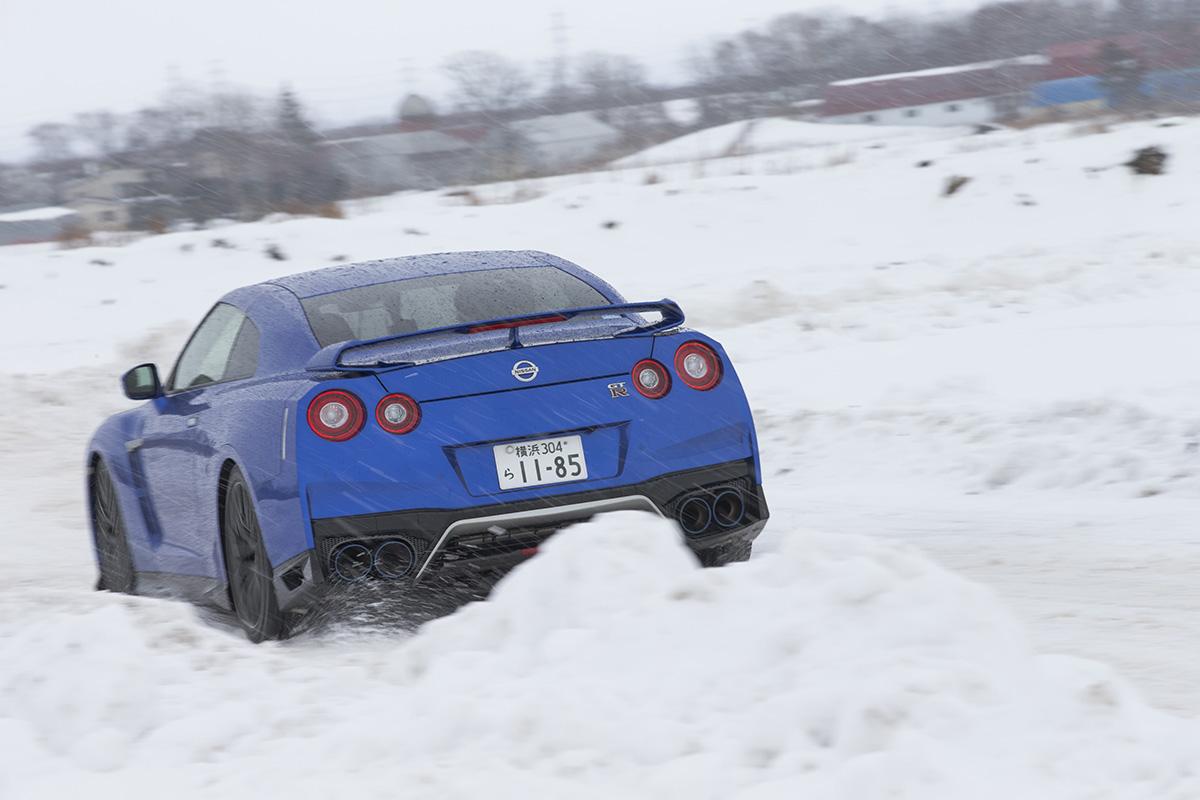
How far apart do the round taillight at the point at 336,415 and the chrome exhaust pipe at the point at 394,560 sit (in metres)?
0.38

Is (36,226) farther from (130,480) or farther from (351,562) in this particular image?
(351,562)

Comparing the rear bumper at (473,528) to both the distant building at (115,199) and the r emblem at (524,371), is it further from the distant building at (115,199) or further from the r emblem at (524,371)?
the distant building at (115,199)

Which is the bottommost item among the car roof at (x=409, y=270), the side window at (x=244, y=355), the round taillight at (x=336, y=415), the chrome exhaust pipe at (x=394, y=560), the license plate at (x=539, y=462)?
the chrome exhaust pipe at (x=394, y=560)

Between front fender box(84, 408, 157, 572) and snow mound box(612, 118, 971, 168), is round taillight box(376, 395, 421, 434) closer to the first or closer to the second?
front fender box(84, 408, 157, 572)

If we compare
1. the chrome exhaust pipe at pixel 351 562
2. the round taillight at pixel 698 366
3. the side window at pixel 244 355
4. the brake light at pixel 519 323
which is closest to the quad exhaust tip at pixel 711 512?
the round taillight at pixel 698 366

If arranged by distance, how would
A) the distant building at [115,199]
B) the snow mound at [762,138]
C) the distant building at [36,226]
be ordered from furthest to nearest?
the snow mound at [762,138], the distant building at [115,199], the distant building at [36,226]

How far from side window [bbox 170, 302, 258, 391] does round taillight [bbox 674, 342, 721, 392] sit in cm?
162

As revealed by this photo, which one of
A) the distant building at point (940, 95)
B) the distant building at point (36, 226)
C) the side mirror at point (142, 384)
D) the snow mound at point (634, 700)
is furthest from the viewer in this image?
the distant building at point (940, 95)

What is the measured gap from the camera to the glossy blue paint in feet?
16.3

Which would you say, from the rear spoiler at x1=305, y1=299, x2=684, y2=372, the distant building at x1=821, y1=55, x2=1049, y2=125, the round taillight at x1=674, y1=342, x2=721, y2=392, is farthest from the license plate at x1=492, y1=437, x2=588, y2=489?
the distant building at x1=821, y1=55, x2=1049, y2=125

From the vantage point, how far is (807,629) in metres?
3.71

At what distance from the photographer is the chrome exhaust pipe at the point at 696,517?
5.35 m

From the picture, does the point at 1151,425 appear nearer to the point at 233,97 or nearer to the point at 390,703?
the point at 390,703

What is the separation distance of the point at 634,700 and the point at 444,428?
1.68 meters
